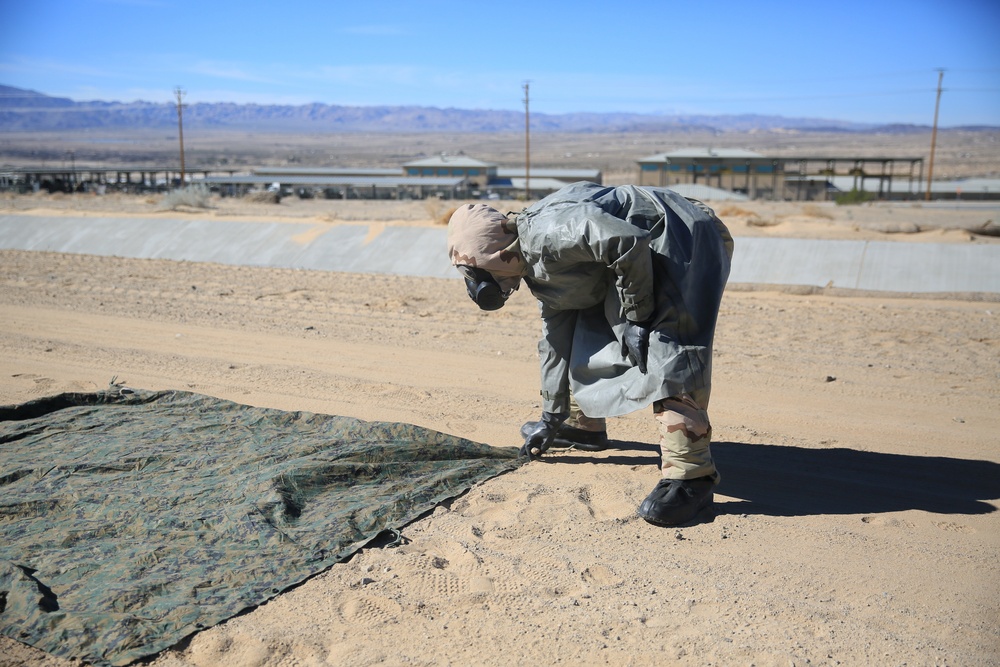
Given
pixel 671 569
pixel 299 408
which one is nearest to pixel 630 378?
pixel 671 569

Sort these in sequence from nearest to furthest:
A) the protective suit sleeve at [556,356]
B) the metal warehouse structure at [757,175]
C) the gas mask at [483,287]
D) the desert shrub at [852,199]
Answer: the gas mask at [483,287], the protective suit sleeve at [556,356], the desert shrub at [852,199], the metal warehouse structure at [757,175]

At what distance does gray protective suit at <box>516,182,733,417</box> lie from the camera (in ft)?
13.0

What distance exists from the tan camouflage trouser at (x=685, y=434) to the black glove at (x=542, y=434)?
94cm

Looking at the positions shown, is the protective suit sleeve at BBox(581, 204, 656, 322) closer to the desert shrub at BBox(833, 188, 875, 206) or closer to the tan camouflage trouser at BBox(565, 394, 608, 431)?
the tan camouflage trouser at BBox(565, 394, 608, 431)

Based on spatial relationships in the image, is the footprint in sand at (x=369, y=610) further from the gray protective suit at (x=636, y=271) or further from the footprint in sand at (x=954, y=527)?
the footprint in sand at (x=954, y=527)

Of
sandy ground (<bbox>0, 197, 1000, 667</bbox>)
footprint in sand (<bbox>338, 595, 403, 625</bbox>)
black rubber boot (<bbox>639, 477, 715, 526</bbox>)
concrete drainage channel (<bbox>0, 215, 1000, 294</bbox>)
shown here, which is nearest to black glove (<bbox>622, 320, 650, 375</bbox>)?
black rubber boot (<bbox>639, 477, 715, 526</bbox>)

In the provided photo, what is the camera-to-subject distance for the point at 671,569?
3.75 meters

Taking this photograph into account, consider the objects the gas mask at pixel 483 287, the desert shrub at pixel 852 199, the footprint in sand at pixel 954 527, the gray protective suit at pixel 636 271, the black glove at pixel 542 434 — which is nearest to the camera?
the gray protective suit at pixel 636 271

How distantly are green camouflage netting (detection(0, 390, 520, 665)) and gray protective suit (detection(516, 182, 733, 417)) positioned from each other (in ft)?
3.58

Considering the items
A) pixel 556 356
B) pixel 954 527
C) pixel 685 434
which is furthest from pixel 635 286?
pixel 954 527

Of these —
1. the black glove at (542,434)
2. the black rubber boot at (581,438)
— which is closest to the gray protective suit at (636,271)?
the black glove at (542,434)

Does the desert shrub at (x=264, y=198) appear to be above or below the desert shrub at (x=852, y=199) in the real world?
below

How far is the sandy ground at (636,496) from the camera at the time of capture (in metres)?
3.20

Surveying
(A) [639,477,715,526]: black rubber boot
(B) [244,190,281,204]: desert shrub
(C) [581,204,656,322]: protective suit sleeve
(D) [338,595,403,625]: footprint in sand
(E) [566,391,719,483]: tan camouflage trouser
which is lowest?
(B) [244,190,281,204]: desert shrub
